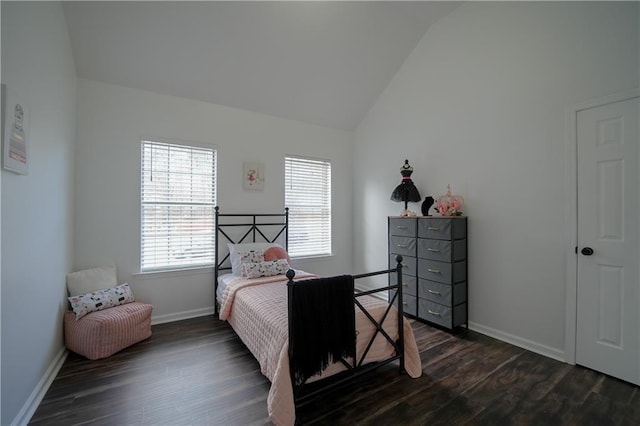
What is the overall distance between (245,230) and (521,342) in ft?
10.9

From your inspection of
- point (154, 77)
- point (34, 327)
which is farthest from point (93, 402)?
point (154, 77)

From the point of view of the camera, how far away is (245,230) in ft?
12.3

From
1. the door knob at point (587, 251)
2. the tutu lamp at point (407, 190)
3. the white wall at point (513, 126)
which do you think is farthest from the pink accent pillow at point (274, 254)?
the door knob at point (587, 251)

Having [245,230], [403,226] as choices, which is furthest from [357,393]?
[245,230]

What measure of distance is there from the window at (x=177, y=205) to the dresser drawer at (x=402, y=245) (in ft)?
7.57

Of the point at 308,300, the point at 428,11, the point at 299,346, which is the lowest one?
the point at 299,346

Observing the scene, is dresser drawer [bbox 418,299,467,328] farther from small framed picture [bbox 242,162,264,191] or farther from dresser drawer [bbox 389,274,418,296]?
small framed picture [bbox 242,162,264,191]

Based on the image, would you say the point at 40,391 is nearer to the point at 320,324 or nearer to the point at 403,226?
the point at 320,324

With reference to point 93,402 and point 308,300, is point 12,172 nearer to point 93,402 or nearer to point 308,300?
point 93,402

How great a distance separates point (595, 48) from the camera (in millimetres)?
2254

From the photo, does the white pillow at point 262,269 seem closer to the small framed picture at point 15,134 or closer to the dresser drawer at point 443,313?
the dresser drawer at point 443,313

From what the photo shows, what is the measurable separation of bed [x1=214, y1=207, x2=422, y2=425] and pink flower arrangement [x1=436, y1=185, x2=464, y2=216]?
129cm

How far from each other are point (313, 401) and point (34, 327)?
193 centimetres

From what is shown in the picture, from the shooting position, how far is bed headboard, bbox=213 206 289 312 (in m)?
3.54
